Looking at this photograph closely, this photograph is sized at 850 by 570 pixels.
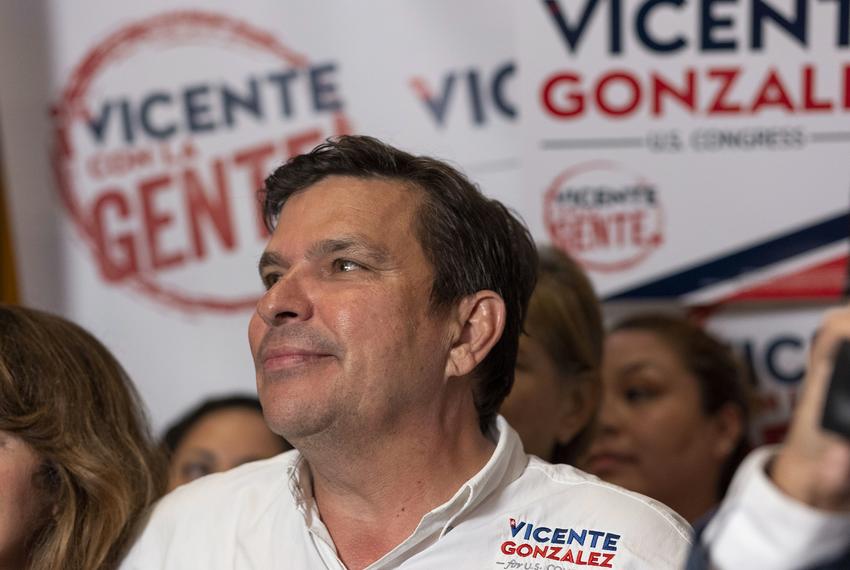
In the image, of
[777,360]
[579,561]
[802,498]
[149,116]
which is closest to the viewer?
[802,498]

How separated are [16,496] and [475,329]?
73 cm

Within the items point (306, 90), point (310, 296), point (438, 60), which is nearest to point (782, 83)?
point (438, 60)

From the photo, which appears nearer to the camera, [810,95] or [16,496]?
[16,496]

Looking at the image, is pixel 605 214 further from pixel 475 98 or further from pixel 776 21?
pixel 776 21

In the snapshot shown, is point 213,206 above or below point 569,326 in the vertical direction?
above

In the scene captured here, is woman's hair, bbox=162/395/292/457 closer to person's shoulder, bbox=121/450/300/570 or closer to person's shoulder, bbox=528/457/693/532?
person's shoulder, bbox=121/450/300/570

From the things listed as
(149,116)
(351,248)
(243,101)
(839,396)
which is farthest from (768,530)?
(149,116)

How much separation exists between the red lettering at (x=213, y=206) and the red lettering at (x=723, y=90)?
3.83 ft

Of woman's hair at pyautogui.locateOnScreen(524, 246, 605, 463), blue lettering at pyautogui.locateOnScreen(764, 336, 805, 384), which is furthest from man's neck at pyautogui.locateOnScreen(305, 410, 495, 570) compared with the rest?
blue lettering at pyautogui.locateOnScreen(764, 336, 805, 384)

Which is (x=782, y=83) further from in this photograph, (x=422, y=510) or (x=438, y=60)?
(x=422, y=510)

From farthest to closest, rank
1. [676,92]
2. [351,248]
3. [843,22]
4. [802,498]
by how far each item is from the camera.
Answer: [676,92] < [843,22] < [351,248] < [802,498]

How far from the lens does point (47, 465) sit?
6.57ft

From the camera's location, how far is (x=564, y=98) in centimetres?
274

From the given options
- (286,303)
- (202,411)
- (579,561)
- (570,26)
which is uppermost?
(570,26)
